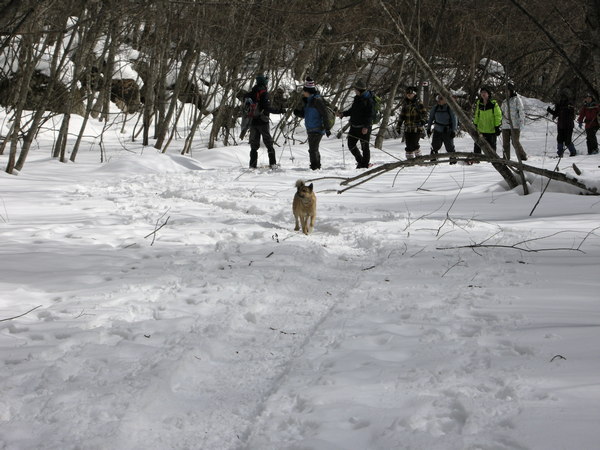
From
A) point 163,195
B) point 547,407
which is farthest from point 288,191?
point 547,407

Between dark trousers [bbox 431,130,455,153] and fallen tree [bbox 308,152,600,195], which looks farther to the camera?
dark trousers [bbox 431,130,455,153]

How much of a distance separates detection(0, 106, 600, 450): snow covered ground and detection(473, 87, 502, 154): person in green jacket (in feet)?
16.6

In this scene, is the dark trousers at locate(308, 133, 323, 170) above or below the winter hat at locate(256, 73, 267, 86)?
below

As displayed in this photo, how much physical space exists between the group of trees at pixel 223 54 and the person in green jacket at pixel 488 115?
1.55 feet

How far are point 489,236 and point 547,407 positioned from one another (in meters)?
3.20

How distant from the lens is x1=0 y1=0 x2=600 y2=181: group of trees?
34.3ft

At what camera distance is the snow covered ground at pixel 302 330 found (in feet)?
7.76

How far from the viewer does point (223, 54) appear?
15516 millimetres

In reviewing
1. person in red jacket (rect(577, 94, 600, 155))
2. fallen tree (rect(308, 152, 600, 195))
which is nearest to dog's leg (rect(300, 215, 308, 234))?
fallen tree (rect(308, 152, 600, 195))

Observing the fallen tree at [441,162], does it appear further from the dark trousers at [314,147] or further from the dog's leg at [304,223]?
the dark trousers at [314,147]

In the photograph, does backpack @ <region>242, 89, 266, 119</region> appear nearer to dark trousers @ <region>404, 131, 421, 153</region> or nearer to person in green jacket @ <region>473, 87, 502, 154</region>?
dark trousers @ <region>404, 131, 421, 153</region>

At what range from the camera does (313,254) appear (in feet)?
17.2

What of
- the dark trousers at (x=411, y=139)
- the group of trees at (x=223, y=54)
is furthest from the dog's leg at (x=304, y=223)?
the dark trousers at (x=411, y=139)

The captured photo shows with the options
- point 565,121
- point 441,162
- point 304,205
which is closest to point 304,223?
point 304,205
